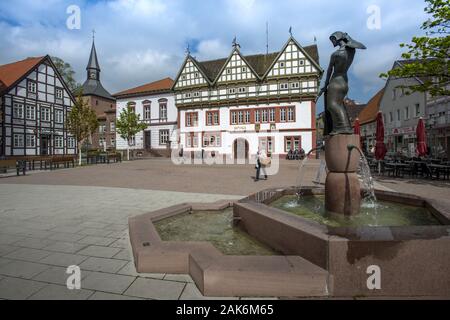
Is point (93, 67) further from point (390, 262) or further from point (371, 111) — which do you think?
point (390, 262)

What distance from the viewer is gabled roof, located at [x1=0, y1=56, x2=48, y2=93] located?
29.3 meters

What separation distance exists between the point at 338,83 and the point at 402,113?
33.5 m

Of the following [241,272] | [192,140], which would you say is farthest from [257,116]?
Result: [241,272]

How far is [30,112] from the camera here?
3166 cm

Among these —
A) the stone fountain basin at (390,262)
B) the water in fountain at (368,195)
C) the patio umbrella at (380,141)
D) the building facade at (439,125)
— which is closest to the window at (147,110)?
the patio umbrella at (380,141)

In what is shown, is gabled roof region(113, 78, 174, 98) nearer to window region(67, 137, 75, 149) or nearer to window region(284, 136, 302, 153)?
window region(67, 137, 75, 149)

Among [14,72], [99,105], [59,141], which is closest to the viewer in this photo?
[14,72]

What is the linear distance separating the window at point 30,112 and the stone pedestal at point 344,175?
1452 inches

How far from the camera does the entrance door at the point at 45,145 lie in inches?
1313

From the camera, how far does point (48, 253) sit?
395cm
